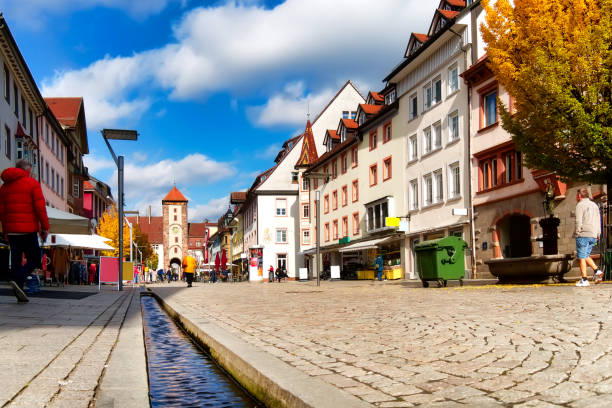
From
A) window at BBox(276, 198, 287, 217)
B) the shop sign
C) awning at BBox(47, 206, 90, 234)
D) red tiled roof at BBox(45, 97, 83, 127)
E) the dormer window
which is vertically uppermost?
red tiled roof at BBox(45, 97, 83, 127)

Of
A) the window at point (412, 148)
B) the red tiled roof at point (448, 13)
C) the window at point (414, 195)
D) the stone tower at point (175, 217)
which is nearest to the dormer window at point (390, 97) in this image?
the window at point (412, 148)

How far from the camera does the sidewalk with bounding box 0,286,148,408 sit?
3.73m

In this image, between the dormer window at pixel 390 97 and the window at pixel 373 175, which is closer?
the dormer window at pixel 390 97

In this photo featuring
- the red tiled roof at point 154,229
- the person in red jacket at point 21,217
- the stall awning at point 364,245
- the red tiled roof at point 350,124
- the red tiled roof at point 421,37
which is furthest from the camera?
the red tiled roof at point 154,229

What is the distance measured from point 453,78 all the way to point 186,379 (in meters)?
31.7

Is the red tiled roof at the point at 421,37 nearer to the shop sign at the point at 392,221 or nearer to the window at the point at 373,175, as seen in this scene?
the shop sign at the point at 392,221

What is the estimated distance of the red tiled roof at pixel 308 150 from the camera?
68.2 meters

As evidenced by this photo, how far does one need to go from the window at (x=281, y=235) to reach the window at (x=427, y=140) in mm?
36178

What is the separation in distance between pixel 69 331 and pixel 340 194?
47987 mm

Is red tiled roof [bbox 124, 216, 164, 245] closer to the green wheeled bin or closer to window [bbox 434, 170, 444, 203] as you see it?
window [bbox 434, 170, 444, 203]

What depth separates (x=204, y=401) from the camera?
4262 millimetres

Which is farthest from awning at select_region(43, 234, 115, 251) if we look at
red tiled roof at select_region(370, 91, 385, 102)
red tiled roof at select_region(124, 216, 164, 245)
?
red tiled roof at select_region(124, 216, 164, 245)

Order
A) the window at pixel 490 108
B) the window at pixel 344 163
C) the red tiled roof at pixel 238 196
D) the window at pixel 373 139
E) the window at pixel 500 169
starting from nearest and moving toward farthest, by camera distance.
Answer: the window at pixel 500 169 < the window at pixel 490 108 < the window at pixel 373 139 < the window at pixel 344 163 < the red tiled roof at pixel 238 196

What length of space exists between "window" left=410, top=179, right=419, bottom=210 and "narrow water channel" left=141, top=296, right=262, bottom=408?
33.0 meters
